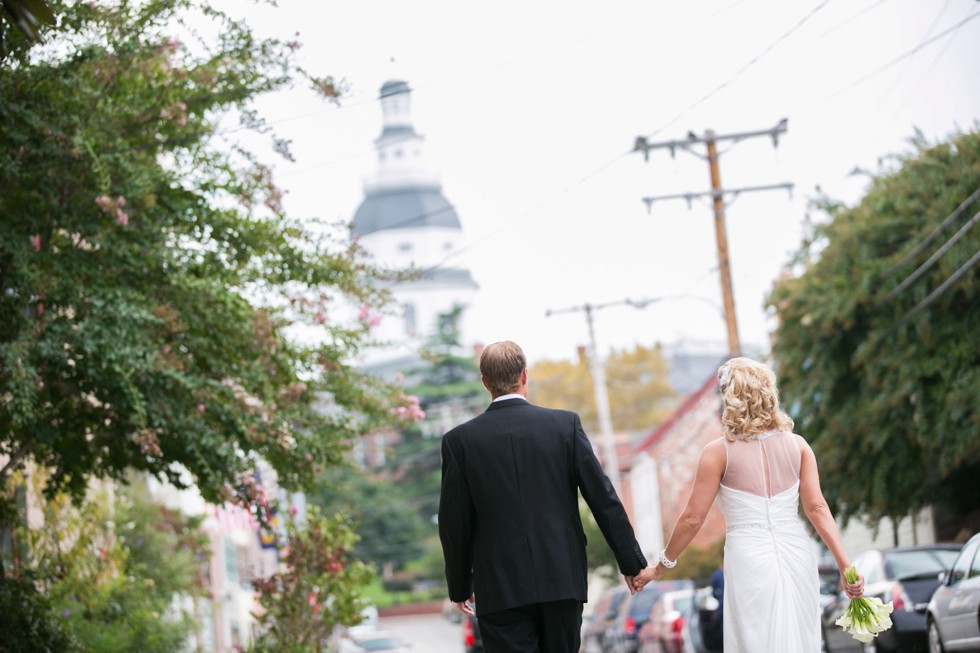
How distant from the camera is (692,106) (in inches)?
840

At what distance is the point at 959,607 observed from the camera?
13.5 m

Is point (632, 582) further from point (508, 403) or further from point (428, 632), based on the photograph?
point (428, 632)

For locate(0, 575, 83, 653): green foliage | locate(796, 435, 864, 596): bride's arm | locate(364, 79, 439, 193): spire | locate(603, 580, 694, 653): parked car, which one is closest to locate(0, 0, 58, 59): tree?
locate(796, 435, 864, 596): bride's arm

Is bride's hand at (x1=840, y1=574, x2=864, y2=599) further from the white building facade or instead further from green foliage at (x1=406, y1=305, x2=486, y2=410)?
the white building facade

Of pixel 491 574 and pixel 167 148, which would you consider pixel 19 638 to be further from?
pixel 491 574

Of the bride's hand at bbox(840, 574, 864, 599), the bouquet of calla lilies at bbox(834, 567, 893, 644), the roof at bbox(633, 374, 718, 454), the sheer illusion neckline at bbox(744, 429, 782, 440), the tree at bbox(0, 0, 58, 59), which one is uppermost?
the roof at bbox(633, 374, 718, 454)

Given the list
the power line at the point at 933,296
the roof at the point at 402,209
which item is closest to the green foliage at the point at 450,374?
the roof at the point at 402,209

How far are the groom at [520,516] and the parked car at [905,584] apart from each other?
9.58m

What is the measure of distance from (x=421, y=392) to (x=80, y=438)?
81181 mm

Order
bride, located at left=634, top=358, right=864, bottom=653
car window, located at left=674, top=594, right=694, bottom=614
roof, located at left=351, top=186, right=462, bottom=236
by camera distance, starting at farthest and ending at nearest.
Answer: roof, located at left=351, top=186, right=462, bottom=236, car window, located at left=674, top=594, right=694, bottom=614, bride, located at left=634, top=358, right=864, bottom=653

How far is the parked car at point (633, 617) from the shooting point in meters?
29.4

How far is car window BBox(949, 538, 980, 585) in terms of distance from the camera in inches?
522

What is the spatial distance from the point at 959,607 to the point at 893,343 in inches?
507

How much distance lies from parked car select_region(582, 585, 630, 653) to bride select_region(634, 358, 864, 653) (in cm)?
2570
